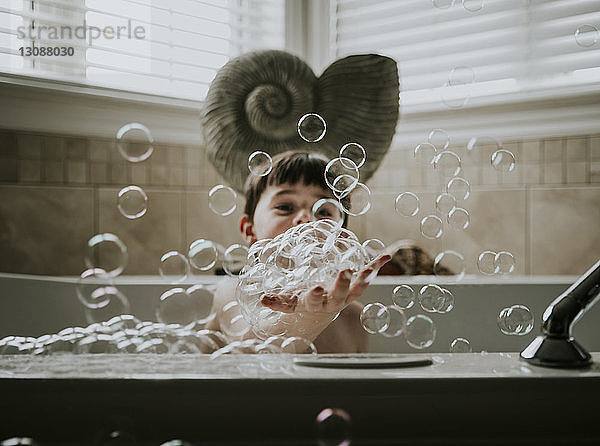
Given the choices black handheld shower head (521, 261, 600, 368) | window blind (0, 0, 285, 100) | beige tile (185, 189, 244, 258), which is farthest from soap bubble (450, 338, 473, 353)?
window blind (0, 0, 285, 100)

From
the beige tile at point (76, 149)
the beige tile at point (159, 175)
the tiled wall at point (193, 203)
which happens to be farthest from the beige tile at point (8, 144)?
the beige tile at point (159, 175)

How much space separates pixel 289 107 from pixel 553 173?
0.82m

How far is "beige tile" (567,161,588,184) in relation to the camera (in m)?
2.02

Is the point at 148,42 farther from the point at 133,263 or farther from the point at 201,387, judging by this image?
the point at 201,387

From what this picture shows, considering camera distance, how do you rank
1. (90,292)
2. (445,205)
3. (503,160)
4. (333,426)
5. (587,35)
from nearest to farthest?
(333,426) → (90,292) → (503,160) → (587,35) → (445,205)

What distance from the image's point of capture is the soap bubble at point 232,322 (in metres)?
1.30

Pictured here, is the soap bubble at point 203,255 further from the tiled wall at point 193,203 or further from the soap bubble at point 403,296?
the tiled wall at point 193,203

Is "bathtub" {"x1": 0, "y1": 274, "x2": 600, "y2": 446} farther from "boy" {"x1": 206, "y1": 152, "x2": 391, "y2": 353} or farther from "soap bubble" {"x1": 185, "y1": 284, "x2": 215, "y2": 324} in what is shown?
"boy" {"x1": 206, "y1": 152, "x2": 391, "y2": 353}

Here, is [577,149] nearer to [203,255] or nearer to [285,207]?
[285,207]

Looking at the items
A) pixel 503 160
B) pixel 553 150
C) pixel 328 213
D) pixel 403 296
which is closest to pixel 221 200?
pixel 328 213

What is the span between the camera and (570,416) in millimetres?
630

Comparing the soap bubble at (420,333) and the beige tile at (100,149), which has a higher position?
the beige tile at (100,149)

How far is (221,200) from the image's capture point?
145cm

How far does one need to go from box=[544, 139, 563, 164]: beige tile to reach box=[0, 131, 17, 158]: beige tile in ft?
5.06
